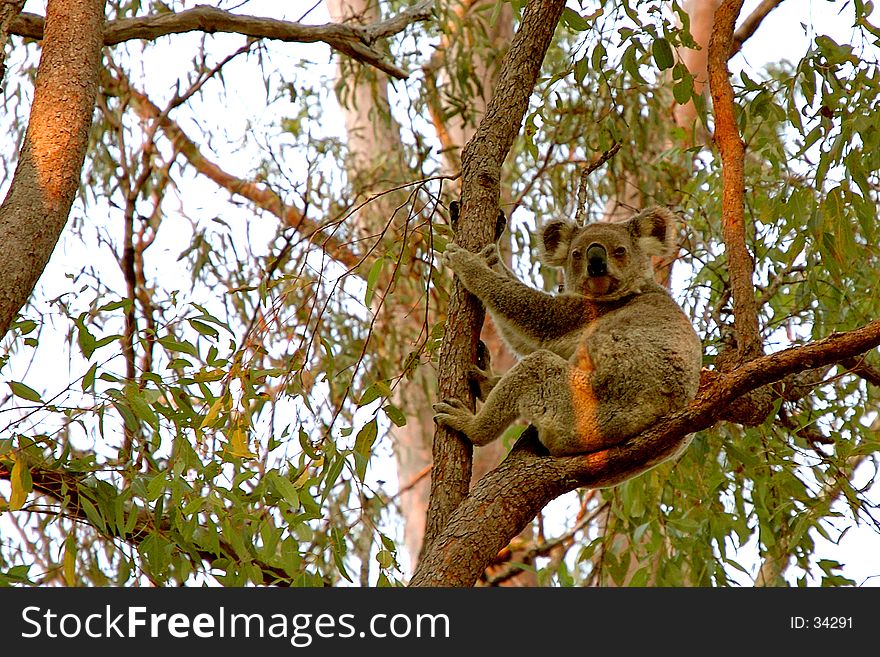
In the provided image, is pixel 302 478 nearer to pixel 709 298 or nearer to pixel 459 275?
pixel 459 275

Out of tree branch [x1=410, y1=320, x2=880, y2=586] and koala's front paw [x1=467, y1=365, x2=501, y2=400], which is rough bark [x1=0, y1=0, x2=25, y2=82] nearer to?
koala's front paw [x1=467, y1=365, x2=501, y2=400]

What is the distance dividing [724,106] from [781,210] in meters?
0.43

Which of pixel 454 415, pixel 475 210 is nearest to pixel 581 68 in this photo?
pixel 475 210

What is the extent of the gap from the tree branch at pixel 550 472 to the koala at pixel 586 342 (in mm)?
223

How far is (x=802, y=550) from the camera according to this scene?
12.9 ft

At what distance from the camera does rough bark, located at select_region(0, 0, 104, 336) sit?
90.6 inches

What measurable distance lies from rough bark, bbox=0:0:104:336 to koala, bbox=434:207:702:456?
3.28ft

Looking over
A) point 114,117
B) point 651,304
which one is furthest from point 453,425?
point 114,117

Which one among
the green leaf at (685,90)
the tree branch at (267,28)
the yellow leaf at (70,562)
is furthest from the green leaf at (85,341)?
the green leaf at (685,90)

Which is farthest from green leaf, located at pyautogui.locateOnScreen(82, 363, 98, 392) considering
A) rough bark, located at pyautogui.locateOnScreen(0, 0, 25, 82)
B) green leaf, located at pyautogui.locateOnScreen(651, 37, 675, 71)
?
green leaf, located at pyautogui.locateOnScreen(651, 37, 675, 71)

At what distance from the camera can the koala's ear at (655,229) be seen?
380 centimetres

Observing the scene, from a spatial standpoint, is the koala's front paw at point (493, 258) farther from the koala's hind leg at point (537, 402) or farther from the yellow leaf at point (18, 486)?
the yellow leaf at point (18, 486)

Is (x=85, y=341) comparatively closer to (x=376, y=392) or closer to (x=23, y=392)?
(x=23, y=392)

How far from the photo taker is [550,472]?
258 cm
